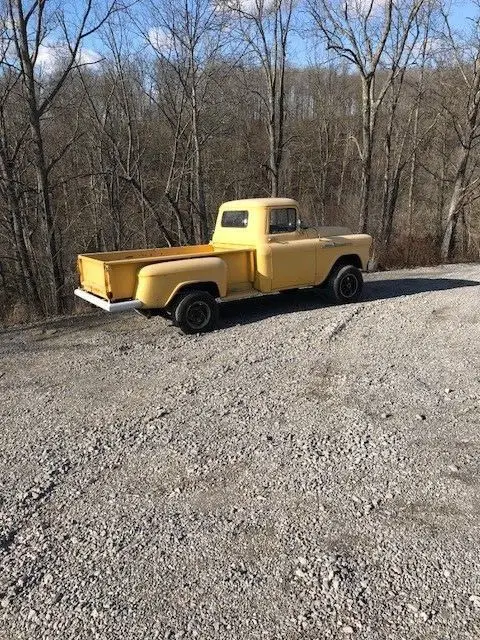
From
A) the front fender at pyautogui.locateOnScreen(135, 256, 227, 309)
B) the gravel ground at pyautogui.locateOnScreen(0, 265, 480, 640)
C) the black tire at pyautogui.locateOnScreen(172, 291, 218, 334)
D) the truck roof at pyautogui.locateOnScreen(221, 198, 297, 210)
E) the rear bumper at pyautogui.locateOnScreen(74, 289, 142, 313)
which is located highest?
the truck roof at pyautogui.locateOnScreen(221, 198, 297, 210)

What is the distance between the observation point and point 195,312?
316 inches

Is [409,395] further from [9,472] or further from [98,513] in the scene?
[9,472]

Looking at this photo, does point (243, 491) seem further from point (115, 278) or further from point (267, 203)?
point (267, 203)

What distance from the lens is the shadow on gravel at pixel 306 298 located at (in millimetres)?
9109

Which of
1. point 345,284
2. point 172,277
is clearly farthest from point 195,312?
point 345,284

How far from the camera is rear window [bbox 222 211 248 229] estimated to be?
29.9ft

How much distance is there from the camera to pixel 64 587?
2.96m

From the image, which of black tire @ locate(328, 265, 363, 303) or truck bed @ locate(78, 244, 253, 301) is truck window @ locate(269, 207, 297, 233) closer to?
truck bed @ locate(78, 244, 253, 301)

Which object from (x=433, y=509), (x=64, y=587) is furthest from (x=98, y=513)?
(x=433, y=509)

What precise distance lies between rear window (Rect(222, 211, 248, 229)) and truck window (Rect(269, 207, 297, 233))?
19.6 inches

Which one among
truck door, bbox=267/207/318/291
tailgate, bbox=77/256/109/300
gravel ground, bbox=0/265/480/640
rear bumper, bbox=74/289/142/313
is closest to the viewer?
gravel ground, bbox=0/265/480/640

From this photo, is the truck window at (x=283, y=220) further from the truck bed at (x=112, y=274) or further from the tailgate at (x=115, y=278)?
the tailgate at (x=115, y=278)

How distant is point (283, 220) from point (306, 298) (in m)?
1.94

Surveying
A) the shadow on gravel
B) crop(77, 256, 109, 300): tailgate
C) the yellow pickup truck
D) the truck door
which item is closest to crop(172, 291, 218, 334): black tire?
the yellow pickup truck
